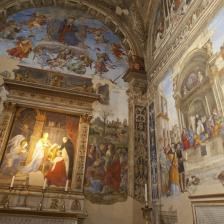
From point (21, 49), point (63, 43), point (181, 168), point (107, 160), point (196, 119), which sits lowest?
point (181, 168)

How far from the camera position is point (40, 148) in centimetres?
709

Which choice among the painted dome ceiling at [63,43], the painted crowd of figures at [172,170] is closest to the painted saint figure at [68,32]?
the painted dome ceiling at [63,43]

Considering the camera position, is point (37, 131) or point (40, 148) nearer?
point (40, 148)

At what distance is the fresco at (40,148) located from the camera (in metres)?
6.63

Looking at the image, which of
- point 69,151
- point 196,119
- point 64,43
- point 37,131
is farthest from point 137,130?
point 64,43

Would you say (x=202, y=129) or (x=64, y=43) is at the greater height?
(x=64, y=43)

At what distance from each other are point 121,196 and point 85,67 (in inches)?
194

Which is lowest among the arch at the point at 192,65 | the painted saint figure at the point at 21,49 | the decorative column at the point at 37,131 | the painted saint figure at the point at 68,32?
the decorative column at the point at 37,131

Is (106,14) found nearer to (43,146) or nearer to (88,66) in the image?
(88,66)

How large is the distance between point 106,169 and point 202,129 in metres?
3.38

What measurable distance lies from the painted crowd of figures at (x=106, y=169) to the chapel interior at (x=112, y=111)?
0.03 meters

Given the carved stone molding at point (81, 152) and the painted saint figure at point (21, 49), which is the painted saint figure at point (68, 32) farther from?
the carved stone molding at point (81, 152)

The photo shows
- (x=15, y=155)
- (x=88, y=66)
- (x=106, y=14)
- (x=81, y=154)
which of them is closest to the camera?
(x=15, y=155)

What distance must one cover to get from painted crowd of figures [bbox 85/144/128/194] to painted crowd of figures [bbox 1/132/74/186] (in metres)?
0.63
